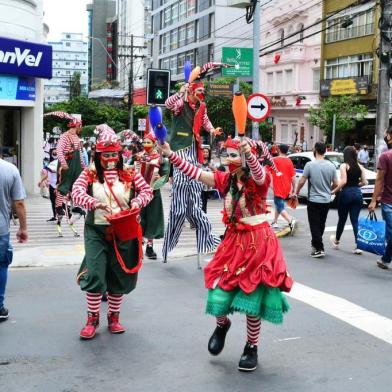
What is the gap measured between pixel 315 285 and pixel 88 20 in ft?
452

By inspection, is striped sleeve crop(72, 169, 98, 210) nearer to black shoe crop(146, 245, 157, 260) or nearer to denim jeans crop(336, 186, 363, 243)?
black shoe crop(146, 245, 157, 260)

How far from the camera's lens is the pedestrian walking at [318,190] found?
10.1 m

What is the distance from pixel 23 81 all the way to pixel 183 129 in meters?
10.3

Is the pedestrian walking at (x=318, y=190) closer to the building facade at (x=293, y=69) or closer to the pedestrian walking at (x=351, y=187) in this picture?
the pedestrian walking at (x=351, y=187)

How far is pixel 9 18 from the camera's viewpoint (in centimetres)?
1697

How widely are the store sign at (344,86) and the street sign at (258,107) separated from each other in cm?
3146

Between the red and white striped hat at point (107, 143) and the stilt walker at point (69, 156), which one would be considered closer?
the red and white striped hat at point (107, 143)

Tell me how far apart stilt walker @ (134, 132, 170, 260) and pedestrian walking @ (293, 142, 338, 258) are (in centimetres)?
233

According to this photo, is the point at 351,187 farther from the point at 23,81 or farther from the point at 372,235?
the point at 23,81

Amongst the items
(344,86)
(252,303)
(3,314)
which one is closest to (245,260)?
(252,303)

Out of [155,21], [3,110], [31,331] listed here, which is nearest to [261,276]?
[31,331]

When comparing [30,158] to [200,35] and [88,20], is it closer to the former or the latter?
[200,35]

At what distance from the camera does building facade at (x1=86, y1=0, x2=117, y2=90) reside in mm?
122938

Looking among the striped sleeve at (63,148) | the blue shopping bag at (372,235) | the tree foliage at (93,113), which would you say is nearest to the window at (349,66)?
the tree foliage at (93,113)
